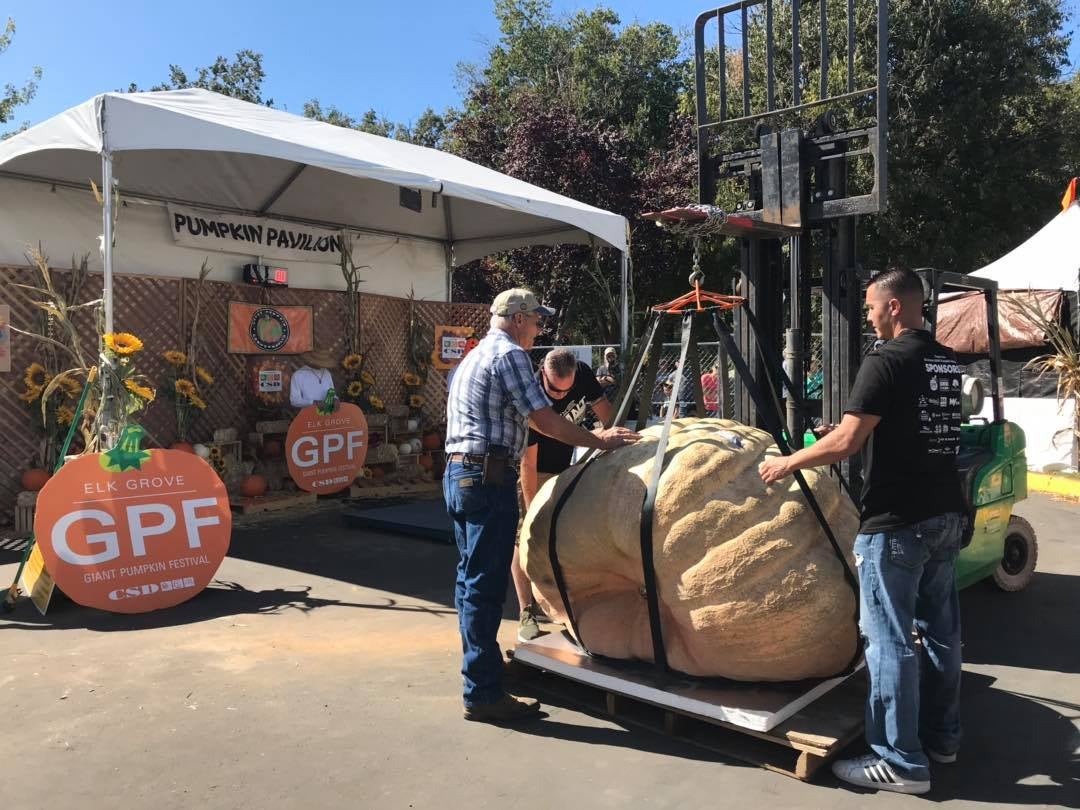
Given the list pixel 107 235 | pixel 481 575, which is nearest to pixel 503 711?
pixel 481 575

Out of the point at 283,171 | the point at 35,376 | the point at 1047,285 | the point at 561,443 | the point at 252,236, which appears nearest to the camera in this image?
the point at 561,443

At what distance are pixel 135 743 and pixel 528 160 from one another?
1561 cm

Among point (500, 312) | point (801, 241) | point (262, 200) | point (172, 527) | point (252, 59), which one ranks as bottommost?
point (172, 527)

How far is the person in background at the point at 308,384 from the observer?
962 centimetres

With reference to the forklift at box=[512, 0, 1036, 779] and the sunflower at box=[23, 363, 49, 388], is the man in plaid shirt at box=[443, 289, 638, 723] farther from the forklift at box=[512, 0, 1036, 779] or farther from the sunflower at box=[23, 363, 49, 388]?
the sunflower at box=[23, 363, 49, 388]

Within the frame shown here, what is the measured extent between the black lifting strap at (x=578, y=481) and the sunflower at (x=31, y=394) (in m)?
5.86

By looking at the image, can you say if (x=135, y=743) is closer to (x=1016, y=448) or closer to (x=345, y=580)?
(x=345, y=580)

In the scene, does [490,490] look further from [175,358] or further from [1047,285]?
[1047,285]

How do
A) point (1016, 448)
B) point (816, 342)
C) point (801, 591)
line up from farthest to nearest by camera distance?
point (816, 342) < point (1016, 448) < point (801, 591)

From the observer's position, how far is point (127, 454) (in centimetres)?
541

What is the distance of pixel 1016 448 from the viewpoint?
223 inches

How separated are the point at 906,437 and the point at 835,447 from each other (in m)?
0.26

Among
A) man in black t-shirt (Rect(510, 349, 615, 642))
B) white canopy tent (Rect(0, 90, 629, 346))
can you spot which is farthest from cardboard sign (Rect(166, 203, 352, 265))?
man in black t-shirt (Rect(510, 349, 615, 642))

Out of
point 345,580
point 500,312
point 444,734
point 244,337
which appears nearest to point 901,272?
point 500,312
